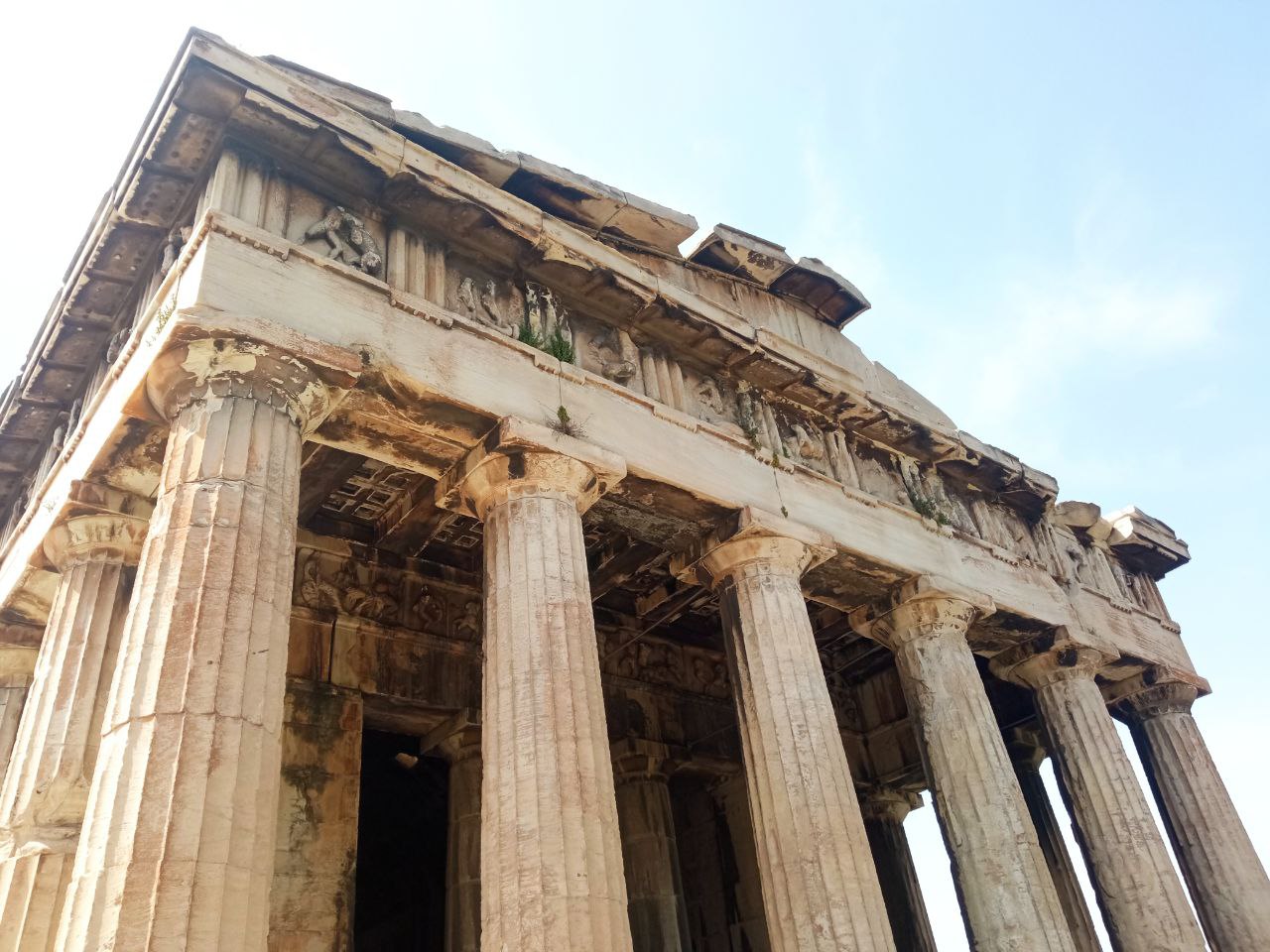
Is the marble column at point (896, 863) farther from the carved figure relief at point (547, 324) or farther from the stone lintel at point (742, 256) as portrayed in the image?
the carved figure relief at point (547, 324)

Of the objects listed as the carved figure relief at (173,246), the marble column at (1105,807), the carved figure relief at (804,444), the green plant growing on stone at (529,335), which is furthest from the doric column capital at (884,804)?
the carved figure relief at (173,246)

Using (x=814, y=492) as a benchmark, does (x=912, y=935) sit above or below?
below

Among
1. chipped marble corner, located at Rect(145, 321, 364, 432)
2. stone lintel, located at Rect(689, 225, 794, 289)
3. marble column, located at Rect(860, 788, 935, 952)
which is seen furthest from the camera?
marble column, located at Rect(860, 788, 935, 952)

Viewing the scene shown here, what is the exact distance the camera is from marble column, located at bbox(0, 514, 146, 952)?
26.4ft

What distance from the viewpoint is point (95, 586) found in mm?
9578

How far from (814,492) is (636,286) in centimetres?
339

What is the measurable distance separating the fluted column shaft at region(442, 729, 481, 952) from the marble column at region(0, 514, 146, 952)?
5049 mm

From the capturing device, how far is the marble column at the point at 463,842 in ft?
39.7

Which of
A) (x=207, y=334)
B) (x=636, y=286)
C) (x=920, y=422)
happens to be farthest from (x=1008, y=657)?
(x=207, y=334)

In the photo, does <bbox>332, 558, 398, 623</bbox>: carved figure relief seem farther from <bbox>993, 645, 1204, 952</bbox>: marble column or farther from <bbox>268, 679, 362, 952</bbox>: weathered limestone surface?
<bbox>993, 645, 1204, 952</bbox>: marble column

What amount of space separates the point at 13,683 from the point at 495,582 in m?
6.77

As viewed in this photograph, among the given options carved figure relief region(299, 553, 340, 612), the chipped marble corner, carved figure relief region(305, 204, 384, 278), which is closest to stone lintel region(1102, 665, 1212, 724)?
carved figure relief region(299, 553, 340, 612)

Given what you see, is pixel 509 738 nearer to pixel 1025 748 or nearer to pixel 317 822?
pixel 317 822

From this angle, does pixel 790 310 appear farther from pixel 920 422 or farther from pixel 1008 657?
pixel 1008 657
